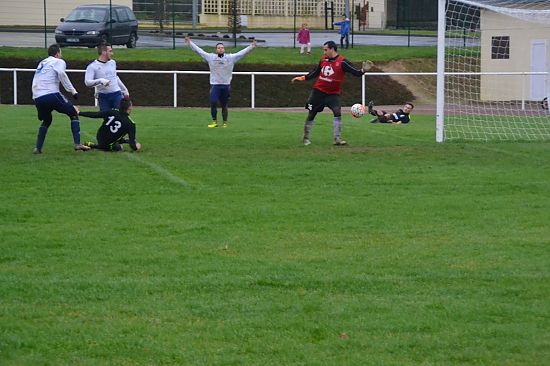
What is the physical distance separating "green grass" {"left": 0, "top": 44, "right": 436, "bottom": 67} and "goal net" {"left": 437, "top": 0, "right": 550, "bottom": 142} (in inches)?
279

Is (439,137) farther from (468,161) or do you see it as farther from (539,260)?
(539,260)

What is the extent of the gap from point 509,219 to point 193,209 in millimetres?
3432

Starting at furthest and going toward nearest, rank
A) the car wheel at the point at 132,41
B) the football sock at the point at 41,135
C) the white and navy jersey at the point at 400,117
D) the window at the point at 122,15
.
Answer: the car wheel at the point at 132,41 < the window at the point at 122,15 < the white and navy jersey at the point at 400,117 < the football sock at the point at 41,135

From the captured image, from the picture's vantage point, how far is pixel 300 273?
808 cm

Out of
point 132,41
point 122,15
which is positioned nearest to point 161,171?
point 122,15

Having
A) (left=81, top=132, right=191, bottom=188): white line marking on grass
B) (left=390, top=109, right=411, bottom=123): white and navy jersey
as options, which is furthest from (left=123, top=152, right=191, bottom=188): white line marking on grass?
(left=390, top=109, right=411, bottom=123): white and navy jersey

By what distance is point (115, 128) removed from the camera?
16.2 metres

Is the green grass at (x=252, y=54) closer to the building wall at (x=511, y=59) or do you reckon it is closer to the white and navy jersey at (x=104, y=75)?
the building wall at (x=511, y=59)

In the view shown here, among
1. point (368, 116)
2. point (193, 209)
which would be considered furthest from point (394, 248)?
point (368, 116)

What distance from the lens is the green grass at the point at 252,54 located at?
126 feet

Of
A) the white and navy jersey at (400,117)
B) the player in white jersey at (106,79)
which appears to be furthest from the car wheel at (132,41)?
the player in white jersey at (106,79)

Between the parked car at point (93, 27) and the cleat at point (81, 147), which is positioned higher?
the parked car at point (93, 27)

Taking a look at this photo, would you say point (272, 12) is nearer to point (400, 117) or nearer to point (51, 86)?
point (400, 117)

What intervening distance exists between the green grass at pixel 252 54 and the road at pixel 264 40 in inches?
42.0
